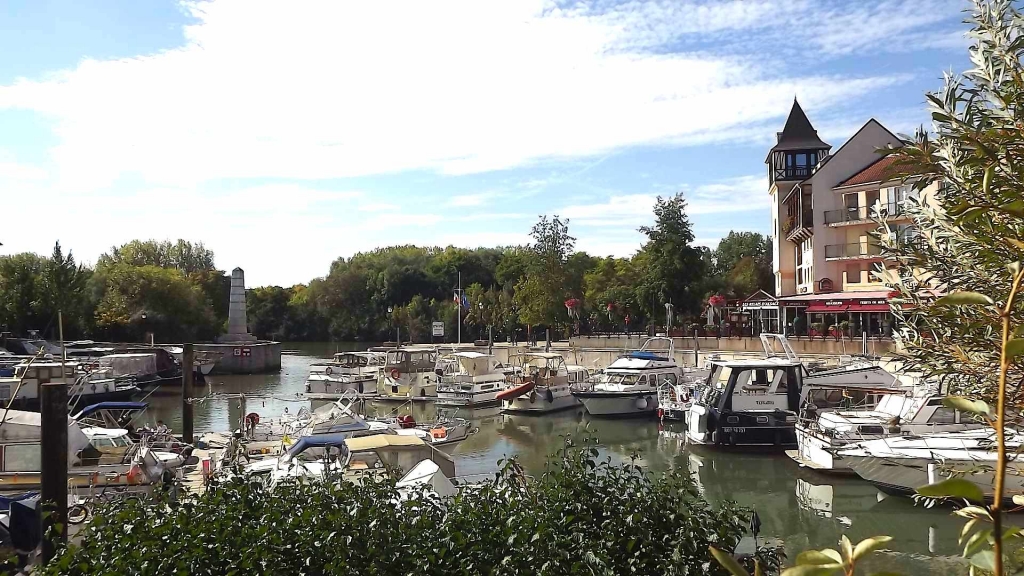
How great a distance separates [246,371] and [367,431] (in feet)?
149

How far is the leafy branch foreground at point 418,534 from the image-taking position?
7.00 m

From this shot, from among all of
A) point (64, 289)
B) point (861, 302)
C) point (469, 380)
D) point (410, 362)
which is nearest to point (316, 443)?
point (469, 380)

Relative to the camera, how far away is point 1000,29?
453 centimetres

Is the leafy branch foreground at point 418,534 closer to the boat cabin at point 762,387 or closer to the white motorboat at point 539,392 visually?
the boat cabin at point 762,387

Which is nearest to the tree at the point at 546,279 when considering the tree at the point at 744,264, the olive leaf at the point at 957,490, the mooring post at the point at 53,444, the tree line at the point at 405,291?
the tree line at the point at 405,291

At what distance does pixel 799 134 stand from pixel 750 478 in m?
42.9

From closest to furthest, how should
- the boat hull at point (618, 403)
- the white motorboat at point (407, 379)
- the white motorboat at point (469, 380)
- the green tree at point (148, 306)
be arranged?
1. the boat hull at point (618, 403)
2. the white motorboat at point (469, 380)
3. the white motorboat at point (407, 379)
4. the green tree at point (148, 306)

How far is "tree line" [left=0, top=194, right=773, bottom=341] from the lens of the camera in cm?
6041

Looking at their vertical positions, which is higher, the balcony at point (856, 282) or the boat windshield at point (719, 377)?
the balcony at point (856, 282)

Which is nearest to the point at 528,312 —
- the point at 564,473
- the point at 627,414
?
the point at 627,414

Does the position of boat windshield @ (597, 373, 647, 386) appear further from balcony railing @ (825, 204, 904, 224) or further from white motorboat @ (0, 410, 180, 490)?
white motorboat @ (0, 410, 180, 490)

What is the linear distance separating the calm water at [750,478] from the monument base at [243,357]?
2077 centimetres

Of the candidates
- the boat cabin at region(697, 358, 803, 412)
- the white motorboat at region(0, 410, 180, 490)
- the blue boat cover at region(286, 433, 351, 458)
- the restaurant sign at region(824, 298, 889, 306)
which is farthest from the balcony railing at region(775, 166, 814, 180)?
the white motorboat at region(0, 410, 180, 490)

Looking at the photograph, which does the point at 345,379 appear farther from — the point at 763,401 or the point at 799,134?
the point at 799,134
